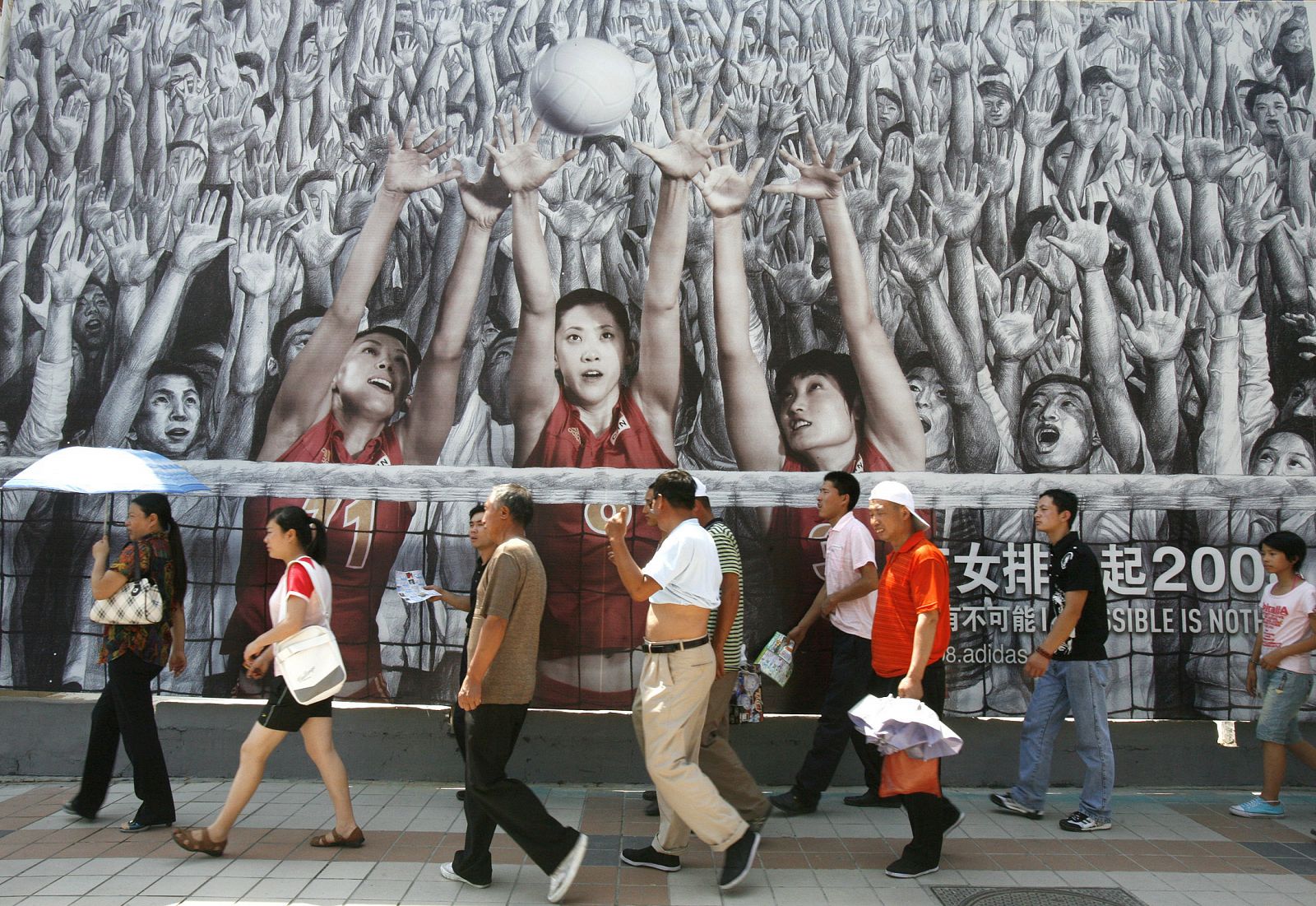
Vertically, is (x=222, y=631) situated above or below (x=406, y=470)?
below

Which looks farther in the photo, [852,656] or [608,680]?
[608,680]

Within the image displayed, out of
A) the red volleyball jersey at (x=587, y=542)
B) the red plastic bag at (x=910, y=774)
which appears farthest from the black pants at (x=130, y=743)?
the red plastic bag at (x=910, y=774)

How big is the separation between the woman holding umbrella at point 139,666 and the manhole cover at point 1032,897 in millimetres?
3872

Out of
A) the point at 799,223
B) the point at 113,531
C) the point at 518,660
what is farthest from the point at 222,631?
the point at 799,223

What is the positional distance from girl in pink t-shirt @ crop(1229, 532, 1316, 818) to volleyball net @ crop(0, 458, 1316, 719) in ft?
1.79

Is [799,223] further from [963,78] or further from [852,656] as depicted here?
[852,656]

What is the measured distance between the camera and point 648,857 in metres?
4.80

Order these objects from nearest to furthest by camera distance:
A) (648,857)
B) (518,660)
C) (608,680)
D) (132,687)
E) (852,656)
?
(518,660), (648,857), (132,687), (852,656), (608,680)

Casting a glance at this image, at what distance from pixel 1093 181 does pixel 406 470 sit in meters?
4.76

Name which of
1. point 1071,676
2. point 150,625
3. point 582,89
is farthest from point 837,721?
point 582,89

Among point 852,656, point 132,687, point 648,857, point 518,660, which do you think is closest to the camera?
point 518,660

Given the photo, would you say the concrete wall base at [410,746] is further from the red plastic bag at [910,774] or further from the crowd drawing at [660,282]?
the red plastic bag at [910,774]

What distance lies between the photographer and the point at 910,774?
466 cm

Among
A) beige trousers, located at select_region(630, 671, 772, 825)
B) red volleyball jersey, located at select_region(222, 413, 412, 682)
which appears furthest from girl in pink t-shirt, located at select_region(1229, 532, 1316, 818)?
red volleyball jersey, located at select_region(222, 413, 412, 682)
